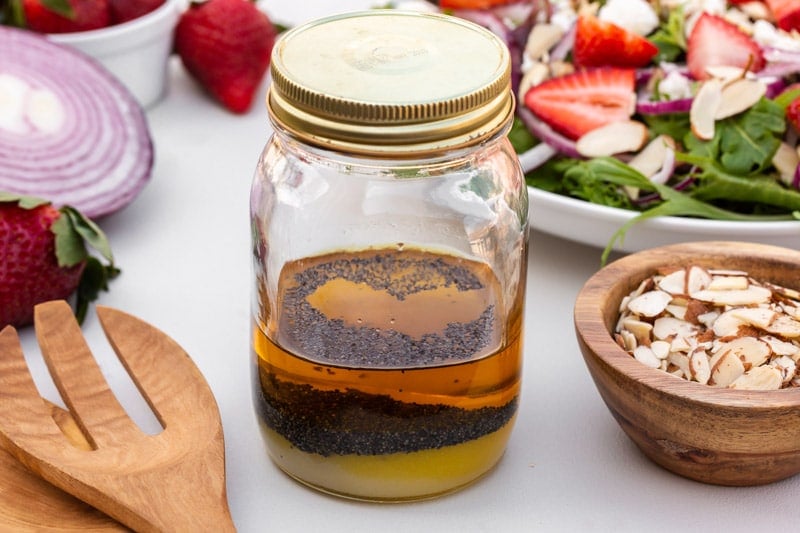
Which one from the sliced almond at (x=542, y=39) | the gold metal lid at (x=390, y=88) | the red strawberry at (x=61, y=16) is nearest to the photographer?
the gold metal lid at (x=390, y=88)

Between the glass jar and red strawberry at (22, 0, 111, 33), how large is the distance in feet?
2.48

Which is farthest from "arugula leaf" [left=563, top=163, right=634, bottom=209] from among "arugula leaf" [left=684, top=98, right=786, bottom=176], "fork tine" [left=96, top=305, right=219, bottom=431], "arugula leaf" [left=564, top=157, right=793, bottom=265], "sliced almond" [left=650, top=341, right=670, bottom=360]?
"fork tine" [left=96, top=305, right=219, bottom=431]

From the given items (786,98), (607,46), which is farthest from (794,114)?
(607,46)

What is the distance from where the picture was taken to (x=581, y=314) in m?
0.95

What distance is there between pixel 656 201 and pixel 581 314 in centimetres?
35

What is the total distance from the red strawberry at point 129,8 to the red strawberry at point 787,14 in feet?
2.76

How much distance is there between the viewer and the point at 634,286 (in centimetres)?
103

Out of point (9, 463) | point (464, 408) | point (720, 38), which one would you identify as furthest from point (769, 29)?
point (9, 463)

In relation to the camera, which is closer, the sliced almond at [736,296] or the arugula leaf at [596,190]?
the sliced almond at [736,296]

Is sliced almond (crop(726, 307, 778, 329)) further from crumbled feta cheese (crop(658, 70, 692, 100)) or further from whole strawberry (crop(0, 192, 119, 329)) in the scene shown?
whole strawberry (crop(0, 192, 119, 329))

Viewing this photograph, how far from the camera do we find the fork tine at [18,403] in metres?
0.94

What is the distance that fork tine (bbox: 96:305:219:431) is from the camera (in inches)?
39.4

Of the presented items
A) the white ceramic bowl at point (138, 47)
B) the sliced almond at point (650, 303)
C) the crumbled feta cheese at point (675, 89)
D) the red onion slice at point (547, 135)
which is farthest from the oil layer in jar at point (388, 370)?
the white ceramic bowl at point (138, 47)

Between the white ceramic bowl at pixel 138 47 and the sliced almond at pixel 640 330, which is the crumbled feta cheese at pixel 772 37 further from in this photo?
the white ceramic bowl at pixel 138 47
